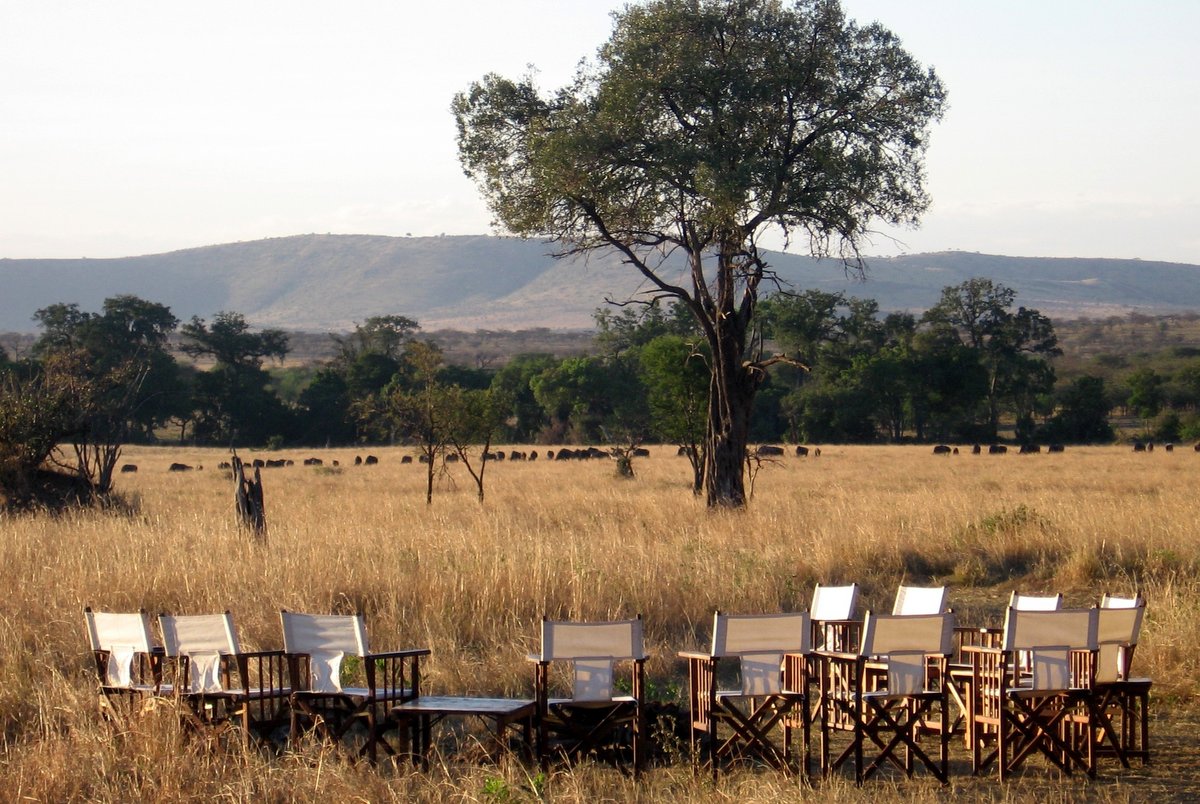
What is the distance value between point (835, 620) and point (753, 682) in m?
1.53

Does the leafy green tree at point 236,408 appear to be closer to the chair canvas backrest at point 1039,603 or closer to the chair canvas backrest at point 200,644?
the chair canvas backrest at point 200,644

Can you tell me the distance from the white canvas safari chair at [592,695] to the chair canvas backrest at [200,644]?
2.00 metres

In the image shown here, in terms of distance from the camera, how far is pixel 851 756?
8312 mm

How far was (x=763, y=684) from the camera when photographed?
758 cm

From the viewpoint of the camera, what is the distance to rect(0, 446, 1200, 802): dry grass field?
6965 millimetres

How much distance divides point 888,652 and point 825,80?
14169 mm

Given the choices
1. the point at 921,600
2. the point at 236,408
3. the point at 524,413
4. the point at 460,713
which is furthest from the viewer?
the point at 524,413

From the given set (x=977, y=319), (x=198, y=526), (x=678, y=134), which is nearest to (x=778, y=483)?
(x=678, y=134)

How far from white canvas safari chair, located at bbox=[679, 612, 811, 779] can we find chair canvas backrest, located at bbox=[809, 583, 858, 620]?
4.65ft

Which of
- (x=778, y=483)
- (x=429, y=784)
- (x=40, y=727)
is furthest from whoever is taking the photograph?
(x=778, y=483)

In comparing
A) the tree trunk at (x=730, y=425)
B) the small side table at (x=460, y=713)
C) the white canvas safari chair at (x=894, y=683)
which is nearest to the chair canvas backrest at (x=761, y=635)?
the white canvas safari chair at (x=894, y=683)

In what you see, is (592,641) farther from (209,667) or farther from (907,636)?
(209,667)

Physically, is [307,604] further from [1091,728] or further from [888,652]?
[1091,728]

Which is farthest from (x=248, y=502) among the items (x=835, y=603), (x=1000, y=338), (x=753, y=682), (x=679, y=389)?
(x=1000, y=338)
